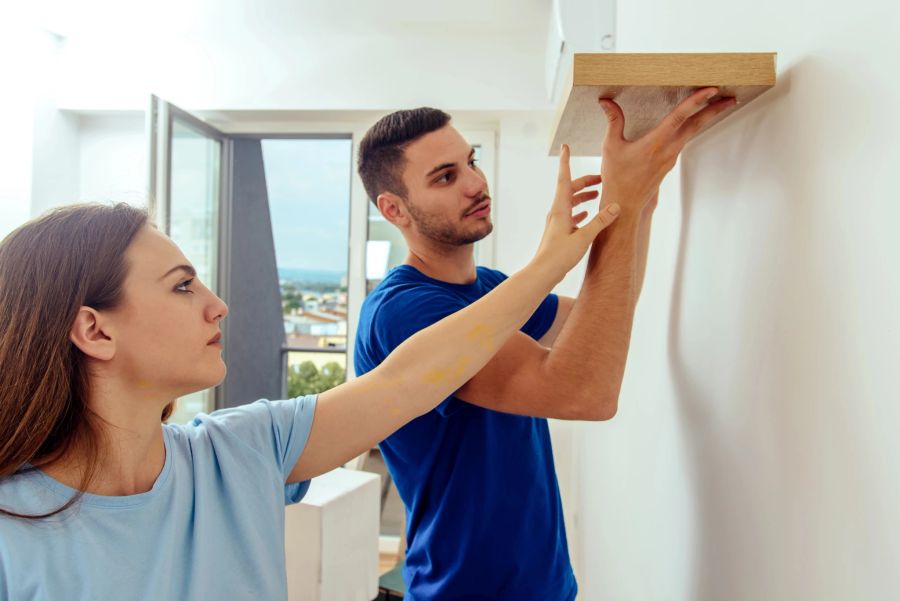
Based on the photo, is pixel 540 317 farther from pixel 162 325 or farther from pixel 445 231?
pixel 162 325

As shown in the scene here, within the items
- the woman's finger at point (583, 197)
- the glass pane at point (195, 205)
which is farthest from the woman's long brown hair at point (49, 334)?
the glass pane at point (195, 205)

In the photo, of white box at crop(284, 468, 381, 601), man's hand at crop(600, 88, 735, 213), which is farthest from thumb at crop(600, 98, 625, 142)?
white box at crop(284, 468, 381, 601)

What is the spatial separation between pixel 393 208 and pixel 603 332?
511 millimetres

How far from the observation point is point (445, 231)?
1075 mm

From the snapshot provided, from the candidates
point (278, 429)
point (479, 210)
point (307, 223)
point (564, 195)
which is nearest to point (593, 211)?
point (479, 210)

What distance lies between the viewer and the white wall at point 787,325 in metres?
0.47

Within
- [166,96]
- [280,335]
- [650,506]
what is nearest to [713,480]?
[650,506]

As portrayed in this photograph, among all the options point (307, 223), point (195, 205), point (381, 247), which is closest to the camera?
point (195, 205)

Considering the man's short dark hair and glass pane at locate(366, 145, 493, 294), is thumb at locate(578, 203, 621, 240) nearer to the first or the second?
the man's short dark hair

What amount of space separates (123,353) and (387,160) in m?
0.56

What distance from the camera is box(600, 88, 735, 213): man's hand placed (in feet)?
2.34

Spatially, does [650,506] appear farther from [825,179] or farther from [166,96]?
[166,96]

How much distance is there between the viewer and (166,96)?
11.2 ft

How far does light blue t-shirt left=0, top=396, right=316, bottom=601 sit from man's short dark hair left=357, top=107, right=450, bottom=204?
431 mm
